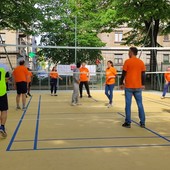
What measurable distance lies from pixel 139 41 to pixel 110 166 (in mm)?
27297

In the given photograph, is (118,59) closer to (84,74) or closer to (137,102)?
(84,74)

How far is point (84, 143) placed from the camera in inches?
270

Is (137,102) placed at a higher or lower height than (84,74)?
lower

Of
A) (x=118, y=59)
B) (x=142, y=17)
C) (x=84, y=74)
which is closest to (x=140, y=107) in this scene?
(x=84, y=74)

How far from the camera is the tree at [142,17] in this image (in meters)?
22.1

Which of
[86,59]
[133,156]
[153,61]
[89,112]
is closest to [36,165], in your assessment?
[133,156]

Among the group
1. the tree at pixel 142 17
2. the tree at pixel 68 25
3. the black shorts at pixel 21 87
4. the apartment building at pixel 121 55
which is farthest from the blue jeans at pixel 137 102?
the tree at pixel 68 25

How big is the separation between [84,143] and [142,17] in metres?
18.9

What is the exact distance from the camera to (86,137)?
7.41 m

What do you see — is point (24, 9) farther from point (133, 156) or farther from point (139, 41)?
point (133, 156)

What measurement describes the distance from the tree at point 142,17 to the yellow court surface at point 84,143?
12983 millimetres

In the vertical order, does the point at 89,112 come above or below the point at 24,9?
below

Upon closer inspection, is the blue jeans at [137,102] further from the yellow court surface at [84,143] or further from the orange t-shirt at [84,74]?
the orange t-shirt at [84,74]

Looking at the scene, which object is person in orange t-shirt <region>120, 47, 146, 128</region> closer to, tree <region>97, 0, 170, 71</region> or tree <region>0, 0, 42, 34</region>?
tree <region>97, 0, 170, 71</region>
